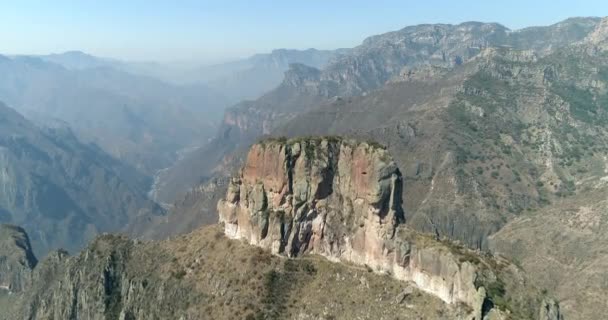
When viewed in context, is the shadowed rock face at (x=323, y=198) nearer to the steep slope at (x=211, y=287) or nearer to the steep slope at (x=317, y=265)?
the steep slope at (x=317, y=265)

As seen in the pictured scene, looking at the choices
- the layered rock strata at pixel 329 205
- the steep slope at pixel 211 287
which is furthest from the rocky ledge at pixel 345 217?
the steep slope at pixel 211 287

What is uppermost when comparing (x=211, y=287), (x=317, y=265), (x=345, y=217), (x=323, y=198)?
(x=323, y=198)

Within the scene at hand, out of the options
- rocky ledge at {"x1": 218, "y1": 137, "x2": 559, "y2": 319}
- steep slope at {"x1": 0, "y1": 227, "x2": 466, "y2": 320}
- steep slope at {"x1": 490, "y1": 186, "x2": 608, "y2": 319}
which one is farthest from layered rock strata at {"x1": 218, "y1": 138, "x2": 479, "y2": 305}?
steep slope at {"x1": 490, "y1": 186, "x2": 608, "y2": 319}

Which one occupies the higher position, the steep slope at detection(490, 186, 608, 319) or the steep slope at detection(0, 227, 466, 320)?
the steep slope at detection(0, 227, 466, 320)

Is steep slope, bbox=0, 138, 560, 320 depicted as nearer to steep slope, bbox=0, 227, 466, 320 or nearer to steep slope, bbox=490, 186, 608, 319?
steep slope, bbox=0, 227, 466, 320

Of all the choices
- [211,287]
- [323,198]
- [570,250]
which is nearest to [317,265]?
[323,198]

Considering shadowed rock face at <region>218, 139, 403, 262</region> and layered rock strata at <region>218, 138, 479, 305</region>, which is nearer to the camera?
layered rock strata at <region>218, 138, 479, 305</region>

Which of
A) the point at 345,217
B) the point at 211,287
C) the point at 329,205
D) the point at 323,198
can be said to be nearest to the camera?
the point at 345,217

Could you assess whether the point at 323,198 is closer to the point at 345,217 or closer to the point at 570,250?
the point at 345,217

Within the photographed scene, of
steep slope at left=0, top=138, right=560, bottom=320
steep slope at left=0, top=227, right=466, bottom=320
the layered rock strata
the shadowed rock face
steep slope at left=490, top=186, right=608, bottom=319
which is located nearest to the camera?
steep slope at left=0, top=138, right=560, bottom=320

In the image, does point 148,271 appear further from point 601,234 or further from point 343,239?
point 601,234
